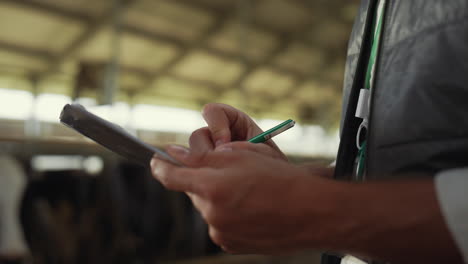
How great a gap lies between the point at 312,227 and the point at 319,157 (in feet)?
11.4

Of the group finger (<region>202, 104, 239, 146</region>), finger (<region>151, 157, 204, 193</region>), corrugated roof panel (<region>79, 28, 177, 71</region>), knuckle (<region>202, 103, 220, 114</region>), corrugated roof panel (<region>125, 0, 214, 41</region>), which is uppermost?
corrugated roof panel (<region>125, 0, 214, 41</region>)

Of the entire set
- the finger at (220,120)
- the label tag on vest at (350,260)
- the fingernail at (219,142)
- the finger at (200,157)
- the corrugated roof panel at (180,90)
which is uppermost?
the corrugated roof panel at (180,90)

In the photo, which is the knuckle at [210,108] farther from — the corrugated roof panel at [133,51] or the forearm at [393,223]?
the corrugated roof panel at [133,51]

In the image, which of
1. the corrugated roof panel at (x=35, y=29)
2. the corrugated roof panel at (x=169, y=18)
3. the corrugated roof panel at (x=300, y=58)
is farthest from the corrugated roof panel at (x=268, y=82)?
the corrugated roof panel at (x=35, y=29)

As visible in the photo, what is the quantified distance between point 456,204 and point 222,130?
0.41m

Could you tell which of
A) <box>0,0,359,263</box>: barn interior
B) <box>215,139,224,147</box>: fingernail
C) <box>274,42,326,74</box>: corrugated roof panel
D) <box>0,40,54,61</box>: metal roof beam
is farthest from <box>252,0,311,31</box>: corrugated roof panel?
<box>215,139,224,147</box>: fingernail

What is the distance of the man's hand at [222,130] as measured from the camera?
0.71 m

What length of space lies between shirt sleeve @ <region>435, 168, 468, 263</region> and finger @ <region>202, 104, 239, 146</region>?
370mm

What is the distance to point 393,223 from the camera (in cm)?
42

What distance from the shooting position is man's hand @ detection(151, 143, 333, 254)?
1.42ft

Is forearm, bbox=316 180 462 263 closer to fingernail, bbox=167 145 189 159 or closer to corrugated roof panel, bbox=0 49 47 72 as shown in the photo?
fingernail, bbox=167 145 189 159

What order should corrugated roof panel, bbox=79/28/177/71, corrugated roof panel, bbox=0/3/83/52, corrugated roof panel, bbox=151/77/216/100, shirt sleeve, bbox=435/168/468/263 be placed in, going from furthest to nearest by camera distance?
corrugated roof panel, bbox=151/77/216/100 → corrugated roof panel, bbox=79/28/177/71 → corrugated roof panel, bbox=0/3/83/52 → shirt sleeve, bbox=435/168/468/263

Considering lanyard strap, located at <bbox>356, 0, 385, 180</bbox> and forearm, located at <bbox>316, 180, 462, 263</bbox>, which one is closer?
forearm, located at <bbox>316, 180, 462, 263</bbox>

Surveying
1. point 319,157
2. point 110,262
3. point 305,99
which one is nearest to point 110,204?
point 110,262
